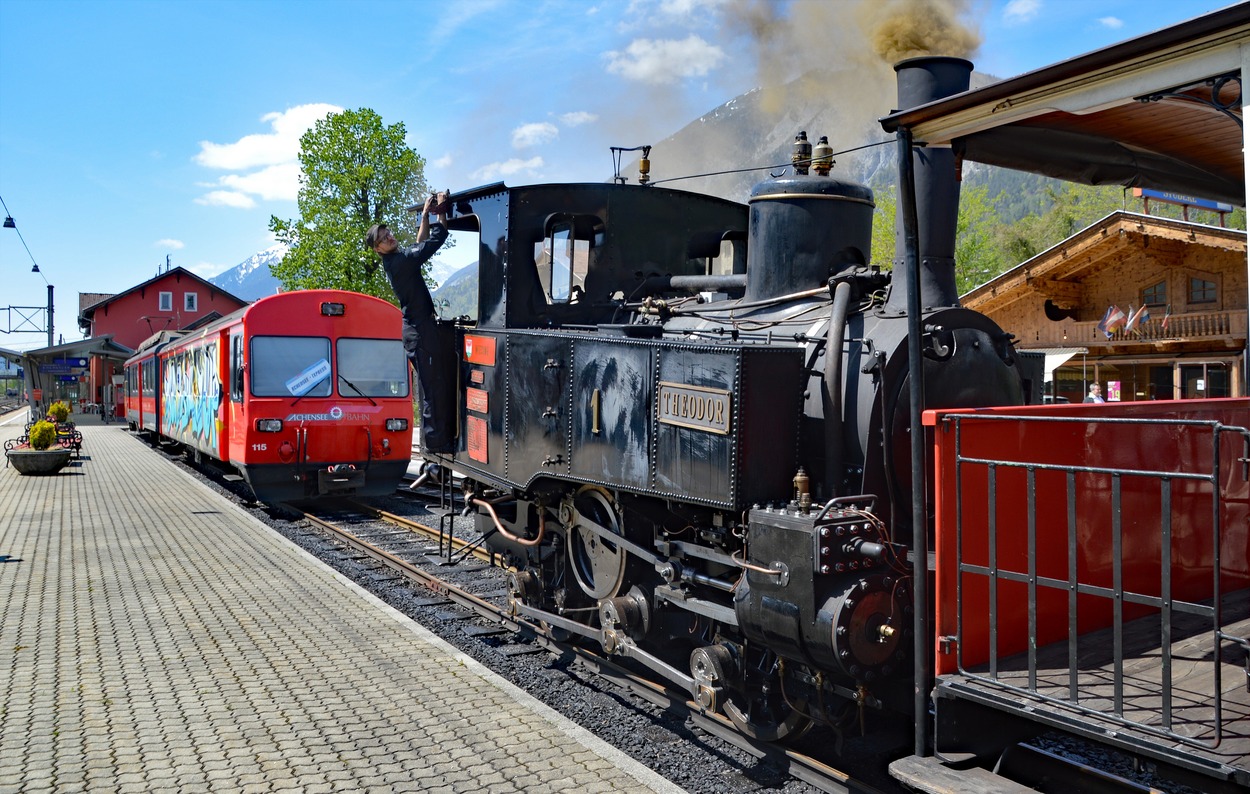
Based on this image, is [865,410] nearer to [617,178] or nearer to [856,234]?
[856,234]

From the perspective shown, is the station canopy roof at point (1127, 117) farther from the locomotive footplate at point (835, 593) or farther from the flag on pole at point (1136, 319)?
the flag on pole at point (1136, 319)

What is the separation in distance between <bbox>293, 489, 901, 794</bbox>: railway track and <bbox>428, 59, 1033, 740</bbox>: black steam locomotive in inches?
6.4

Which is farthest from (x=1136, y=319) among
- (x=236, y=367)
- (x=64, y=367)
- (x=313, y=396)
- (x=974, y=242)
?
(x=64, y=367)

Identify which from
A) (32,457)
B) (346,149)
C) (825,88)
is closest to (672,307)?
(825,88)

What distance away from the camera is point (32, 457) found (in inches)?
651

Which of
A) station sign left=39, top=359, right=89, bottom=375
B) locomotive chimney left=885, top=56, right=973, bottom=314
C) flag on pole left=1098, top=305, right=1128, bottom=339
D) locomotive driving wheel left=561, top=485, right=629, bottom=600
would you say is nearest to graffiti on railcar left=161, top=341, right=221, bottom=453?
locomotive driving wheel left=561, top=485, right=629, bottom=600

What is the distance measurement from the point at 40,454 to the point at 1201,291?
78.4 feet

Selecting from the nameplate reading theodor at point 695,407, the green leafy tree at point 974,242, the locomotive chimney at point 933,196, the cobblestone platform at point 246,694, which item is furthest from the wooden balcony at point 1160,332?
the cobblestone platform at point 246,694

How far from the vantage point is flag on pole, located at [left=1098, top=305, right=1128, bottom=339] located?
62.6 ft

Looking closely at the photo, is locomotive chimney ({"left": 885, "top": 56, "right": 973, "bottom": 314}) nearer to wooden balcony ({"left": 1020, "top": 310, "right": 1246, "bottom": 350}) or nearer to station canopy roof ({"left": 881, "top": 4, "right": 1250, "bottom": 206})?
station canopy roof ({"left": 881, "top": 4, "right": 1250, "bottom": 206})

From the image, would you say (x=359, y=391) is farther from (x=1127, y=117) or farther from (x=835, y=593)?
(x=1127, y=117)

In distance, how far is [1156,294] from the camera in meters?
20.2

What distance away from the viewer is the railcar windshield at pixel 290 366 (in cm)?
1181

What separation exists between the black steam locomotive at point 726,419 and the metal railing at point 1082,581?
571mm
